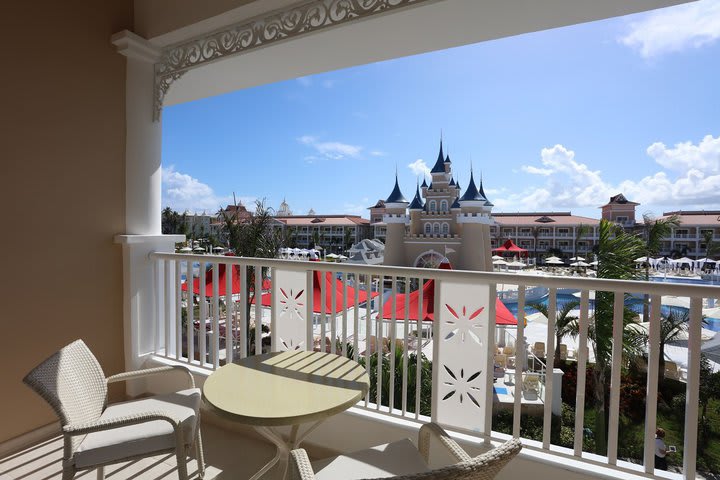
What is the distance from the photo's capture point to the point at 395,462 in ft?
4.25

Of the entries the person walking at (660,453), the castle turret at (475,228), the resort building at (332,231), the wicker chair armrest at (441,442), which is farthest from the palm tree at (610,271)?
the resort building at (332,231)

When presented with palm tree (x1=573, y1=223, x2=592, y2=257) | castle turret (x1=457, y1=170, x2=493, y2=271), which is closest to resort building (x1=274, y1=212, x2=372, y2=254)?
castle turret (x1=457, y1=170, x2=493, y2=271)

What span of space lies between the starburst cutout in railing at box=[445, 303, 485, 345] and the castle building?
1137 inches

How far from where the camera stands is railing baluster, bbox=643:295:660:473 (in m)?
1.49

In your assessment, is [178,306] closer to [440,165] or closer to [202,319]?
[202,319]

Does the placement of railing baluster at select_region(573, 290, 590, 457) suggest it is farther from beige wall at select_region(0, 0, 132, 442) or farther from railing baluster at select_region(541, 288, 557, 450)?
beige wall at select_region(0, 0, 132, 442)

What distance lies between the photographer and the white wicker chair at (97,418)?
4.59ft

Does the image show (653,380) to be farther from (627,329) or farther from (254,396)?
(627,329)

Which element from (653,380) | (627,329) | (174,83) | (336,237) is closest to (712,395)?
(627,329)

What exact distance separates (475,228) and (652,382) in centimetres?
3033

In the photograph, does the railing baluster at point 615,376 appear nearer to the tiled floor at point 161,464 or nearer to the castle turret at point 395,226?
the tiled floor at point 161,464

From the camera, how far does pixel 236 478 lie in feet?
6.40

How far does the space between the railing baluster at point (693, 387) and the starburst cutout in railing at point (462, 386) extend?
777mm

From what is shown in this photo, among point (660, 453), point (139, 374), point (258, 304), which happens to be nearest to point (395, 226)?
point (660, 453)
